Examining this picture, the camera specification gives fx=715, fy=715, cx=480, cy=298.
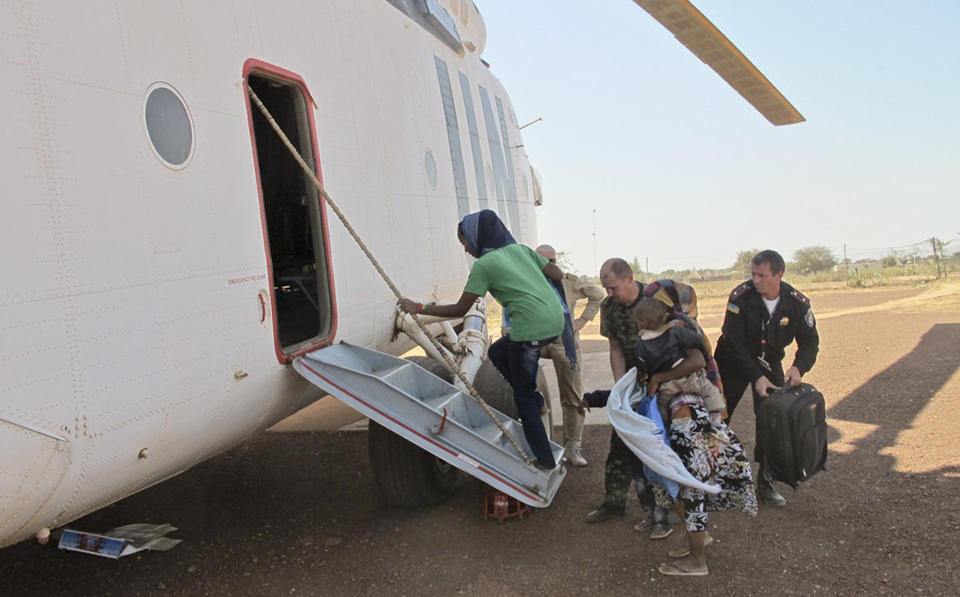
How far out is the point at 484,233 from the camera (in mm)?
4352

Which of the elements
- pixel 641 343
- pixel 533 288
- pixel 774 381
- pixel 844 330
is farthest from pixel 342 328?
pixel 844 330

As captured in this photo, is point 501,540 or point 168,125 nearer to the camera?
point 168,125

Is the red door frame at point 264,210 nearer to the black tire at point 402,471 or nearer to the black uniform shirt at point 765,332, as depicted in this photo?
the black tire at point 402,471

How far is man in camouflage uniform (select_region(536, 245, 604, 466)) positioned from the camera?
5344 mm

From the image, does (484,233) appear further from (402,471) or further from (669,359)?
(402,471)

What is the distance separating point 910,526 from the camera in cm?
419

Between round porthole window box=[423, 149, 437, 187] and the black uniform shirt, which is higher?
round porthole window box=[423, 149, 437, 187]

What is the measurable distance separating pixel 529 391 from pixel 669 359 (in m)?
0.90

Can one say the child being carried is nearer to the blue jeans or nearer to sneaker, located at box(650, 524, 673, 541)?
the blue jeans

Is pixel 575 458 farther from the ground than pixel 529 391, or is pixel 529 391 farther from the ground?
pixel 529 391

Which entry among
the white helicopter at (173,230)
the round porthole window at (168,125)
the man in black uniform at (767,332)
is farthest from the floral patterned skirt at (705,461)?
the round porthole window at (168,125)

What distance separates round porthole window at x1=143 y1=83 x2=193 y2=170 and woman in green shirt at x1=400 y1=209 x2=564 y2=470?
56.8 inches

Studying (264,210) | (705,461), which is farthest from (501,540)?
(264,210)

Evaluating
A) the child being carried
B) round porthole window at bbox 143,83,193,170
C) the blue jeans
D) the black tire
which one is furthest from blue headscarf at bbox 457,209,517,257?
round porthole window at bbox 143,83,193,170
